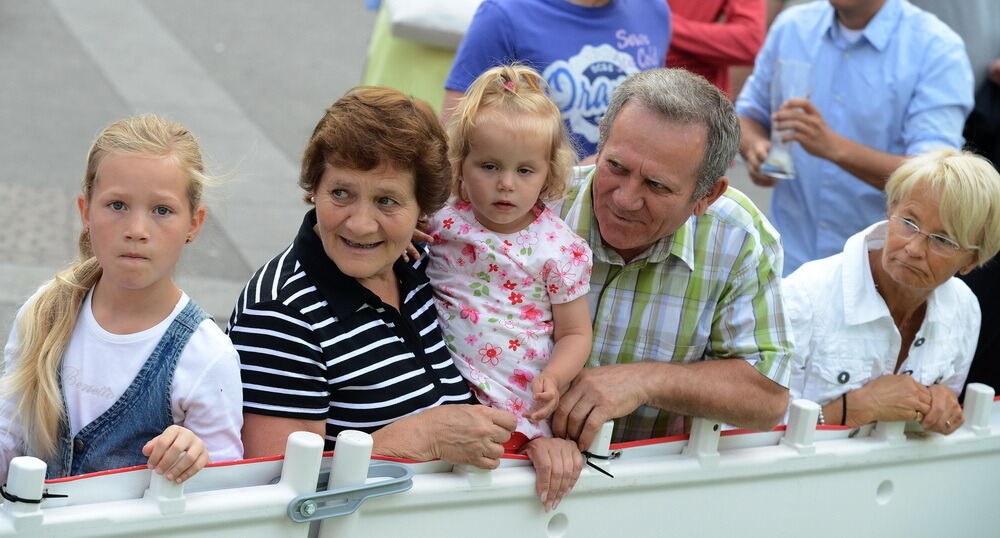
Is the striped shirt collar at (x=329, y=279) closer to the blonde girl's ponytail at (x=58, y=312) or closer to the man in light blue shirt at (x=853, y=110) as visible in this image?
the blonde girl's ponytail at (x=58, y=312)

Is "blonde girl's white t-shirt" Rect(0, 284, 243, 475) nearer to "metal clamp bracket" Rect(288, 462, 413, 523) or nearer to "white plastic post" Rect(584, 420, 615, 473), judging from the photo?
"metal clamp bracket" Rect(288, 462, 413, 523)

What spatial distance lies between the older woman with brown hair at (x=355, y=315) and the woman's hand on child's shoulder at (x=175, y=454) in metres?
0.30

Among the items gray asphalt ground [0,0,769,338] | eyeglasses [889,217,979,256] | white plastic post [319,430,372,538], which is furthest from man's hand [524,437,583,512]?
gray asphalt ground [0,0,769,338]

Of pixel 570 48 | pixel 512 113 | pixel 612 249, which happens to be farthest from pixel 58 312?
pixel 570 48

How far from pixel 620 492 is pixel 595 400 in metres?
0.19

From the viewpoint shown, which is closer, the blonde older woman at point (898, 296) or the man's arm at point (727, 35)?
the blonde older woman at point (898, 296)

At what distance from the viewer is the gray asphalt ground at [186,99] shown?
20.0 feet

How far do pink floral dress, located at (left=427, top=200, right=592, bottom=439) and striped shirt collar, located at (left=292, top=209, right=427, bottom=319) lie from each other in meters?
0.24

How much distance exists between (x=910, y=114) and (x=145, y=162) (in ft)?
8.92

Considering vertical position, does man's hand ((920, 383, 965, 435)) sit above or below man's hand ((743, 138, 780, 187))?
below

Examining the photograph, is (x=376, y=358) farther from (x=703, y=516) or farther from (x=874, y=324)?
(x=874, y=324)

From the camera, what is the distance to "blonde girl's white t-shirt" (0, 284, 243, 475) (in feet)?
6.75

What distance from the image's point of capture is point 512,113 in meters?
2.45

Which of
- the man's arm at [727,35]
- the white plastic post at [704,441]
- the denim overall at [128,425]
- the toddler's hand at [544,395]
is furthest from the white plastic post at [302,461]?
the man's arm at [727,35]
